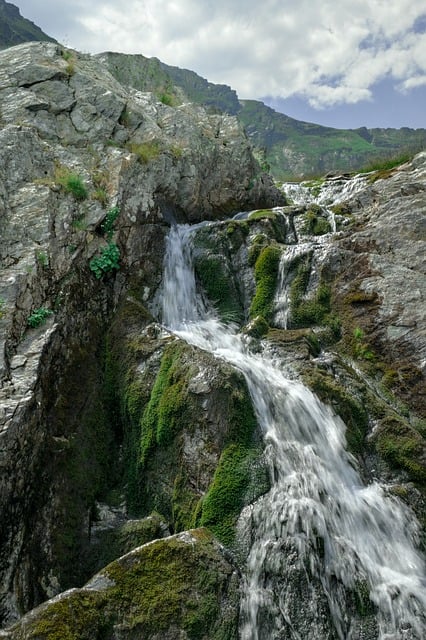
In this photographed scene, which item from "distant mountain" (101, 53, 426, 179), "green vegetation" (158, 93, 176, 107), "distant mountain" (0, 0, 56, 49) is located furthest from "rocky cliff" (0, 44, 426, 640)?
"distant mountain" (101, 53, 426, 179)

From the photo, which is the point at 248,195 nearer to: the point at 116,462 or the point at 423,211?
the point at 423,211

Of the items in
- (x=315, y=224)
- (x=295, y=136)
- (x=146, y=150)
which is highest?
(x=295, y=136)

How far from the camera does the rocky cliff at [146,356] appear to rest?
21.4ft

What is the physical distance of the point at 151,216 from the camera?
13359mm

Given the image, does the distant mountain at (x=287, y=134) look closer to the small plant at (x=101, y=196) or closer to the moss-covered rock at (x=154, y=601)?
the small plant at (x=101, y=196)

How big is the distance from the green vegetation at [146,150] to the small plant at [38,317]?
21.0ft

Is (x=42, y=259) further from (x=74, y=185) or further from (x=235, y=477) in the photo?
(x=235, y=477)

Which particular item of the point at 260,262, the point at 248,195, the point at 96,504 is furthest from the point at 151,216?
the point at 96,504

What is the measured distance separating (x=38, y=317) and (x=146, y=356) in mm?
2286

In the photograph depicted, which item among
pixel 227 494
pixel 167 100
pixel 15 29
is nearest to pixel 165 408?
pixel 227 494

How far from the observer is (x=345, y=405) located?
9523mm

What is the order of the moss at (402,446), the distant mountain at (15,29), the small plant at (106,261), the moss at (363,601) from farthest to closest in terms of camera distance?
the distant mountain at (15,29) → the small plant at (106,261) → the moss at (402,446) → the moss at (363,601)

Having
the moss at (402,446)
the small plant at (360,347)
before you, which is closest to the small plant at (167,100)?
the small plant at (360,347)

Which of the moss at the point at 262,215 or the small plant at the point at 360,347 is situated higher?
the moss at the point at 262,215
